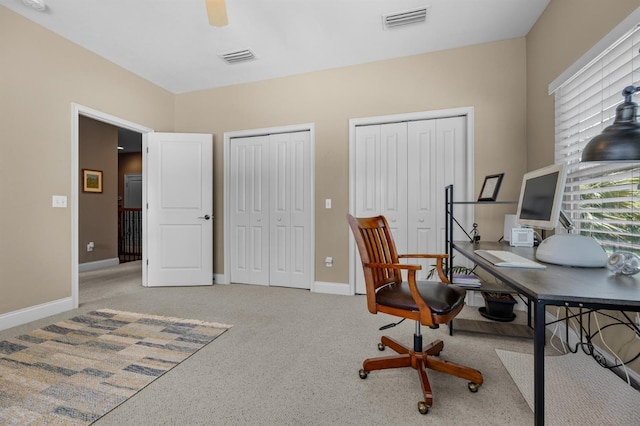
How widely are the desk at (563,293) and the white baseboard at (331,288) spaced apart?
97.5 inches

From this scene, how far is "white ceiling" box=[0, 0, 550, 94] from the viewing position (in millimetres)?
2520

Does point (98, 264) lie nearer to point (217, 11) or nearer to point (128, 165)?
point (128, 165)

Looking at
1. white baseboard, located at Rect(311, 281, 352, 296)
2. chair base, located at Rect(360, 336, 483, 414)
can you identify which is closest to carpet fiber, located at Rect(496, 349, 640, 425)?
chair base, located at Rect(360, 336, 483, 414)

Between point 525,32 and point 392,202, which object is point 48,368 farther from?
point 525,32

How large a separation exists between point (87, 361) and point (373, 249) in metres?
2.04

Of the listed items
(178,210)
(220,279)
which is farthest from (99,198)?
(220,279)

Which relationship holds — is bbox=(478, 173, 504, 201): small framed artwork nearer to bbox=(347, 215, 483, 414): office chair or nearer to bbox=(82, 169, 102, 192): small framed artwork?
bbox=(347, 215, 483, 414): office chair

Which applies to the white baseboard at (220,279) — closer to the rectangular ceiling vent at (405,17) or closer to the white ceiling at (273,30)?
the white ceiling at (273,30)

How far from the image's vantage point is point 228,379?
1.72 meters

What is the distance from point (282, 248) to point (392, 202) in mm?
1552

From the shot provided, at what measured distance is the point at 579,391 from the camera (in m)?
1.58

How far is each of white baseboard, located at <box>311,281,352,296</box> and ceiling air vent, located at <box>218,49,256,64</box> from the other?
9.23ft

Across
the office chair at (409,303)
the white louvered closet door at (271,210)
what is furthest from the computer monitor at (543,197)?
the white louvered closet door at (271,210)

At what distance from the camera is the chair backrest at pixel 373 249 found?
1638 millimetres
